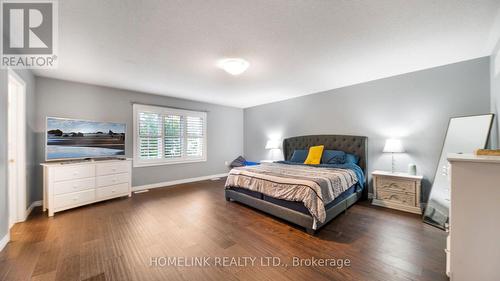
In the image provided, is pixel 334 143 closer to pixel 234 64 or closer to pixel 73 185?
pixel 234 64

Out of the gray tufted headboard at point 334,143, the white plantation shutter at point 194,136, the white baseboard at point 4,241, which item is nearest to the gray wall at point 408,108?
the gray tufted headboard at point 334,143

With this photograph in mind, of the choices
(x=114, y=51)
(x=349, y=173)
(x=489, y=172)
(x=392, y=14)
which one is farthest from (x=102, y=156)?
(x=489, y=172)

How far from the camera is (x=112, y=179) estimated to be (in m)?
3.55

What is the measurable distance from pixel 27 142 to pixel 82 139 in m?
0.67

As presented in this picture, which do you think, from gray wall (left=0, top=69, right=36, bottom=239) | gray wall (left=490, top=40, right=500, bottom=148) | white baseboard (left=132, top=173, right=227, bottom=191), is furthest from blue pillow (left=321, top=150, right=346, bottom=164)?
gray wall (left=0, top=69, right=36, bottom=239)

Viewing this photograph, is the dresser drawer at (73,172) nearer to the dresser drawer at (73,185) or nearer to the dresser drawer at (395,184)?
the dresser drawer at (73,185)

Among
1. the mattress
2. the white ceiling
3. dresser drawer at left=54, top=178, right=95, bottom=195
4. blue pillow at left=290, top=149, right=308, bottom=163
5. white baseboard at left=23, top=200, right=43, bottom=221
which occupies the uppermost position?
the white ceiling

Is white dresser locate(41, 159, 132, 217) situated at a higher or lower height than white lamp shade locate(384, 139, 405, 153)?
lower

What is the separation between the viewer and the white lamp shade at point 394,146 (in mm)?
3143

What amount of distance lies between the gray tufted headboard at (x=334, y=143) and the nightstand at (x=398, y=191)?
0.48 metres

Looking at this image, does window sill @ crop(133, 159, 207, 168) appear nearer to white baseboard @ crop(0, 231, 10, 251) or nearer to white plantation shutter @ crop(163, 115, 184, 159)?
white plantation shutter @ crop(163, 115, 184, 159)

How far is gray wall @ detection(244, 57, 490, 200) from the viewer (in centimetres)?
275

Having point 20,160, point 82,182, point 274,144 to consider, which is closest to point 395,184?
point 274,144

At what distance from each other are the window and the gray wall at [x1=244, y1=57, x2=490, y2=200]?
314 centimetres
